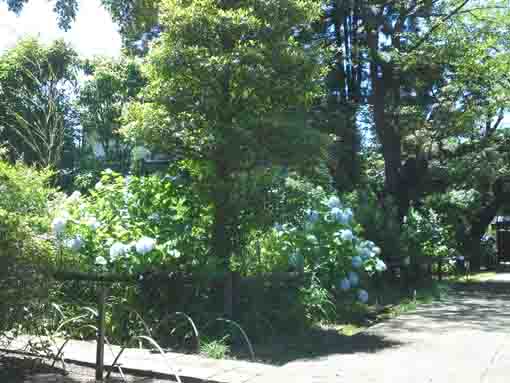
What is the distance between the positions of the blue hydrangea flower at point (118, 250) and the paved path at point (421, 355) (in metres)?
2.69

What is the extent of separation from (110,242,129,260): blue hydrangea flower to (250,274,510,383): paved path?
269 cm

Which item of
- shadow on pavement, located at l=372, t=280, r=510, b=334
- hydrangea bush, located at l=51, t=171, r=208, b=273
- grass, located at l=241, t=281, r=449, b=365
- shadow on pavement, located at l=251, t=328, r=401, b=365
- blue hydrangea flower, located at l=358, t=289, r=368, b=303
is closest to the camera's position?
shadow on pavement, located at l=251, t=328, r=401, b=365

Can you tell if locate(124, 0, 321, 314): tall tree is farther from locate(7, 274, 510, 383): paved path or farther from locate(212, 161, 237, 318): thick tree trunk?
locate(7, 274, 510, 383): paved path

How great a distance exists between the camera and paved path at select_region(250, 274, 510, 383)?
588cm

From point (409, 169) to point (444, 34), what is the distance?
12.7 feet

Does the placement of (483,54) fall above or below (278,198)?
above

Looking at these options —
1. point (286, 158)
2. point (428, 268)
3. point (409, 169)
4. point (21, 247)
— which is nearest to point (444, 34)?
point (409, 169)

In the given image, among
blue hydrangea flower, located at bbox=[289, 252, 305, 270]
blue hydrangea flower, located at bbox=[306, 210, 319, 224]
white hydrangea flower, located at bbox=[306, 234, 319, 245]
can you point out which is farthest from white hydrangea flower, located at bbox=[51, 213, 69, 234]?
white hydrangea flower, located at bbox=[306, 234, 319, 245]

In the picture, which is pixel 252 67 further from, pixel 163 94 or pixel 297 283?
pixel 297 283

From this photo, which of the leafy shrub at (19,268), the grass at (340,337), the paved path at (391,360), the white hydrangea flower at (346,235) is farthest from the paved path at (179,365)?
the white hydrangea flower at (346,235)

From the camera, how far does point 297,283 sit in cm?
841

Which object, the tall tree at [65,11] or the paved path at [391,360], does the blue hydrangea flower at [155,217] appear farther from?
the tall tree at [65,11]

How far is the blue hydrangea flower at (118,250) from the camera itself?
7746 mm

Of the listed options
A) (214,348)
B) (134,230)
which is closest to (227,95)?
(134,230)
